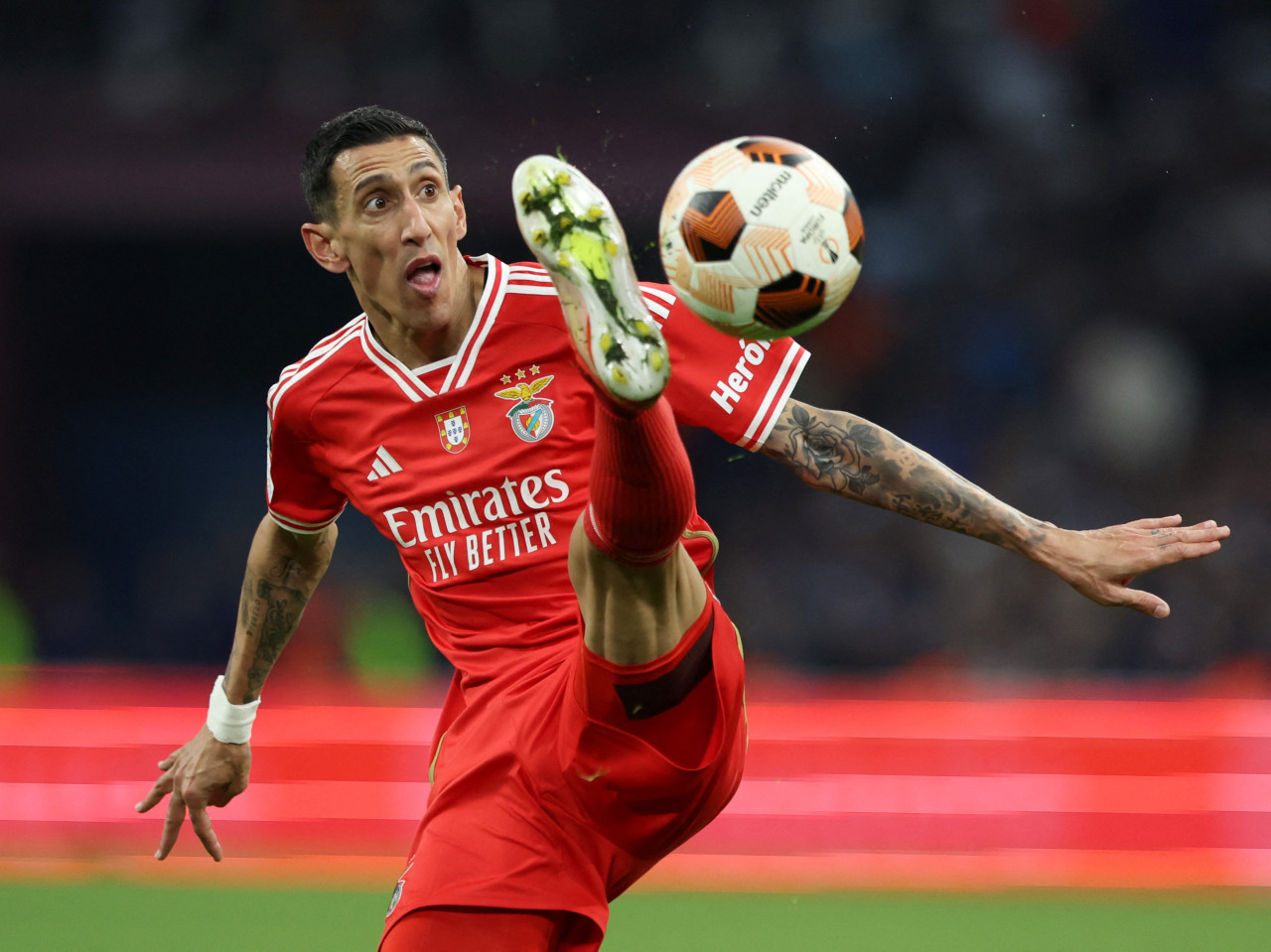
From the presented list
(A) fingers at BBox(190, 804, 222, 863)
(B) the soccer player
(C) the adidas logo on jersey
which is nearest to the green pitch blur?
(A) fingers at BBox(190, 804, 222, 863)

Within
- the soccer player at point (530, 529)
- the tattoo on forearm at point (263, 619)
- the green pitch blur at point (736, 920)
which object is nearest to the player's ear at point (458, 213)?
the soccer player at point (530, 529)

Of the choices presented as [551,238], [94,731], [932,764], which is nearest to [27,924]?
[94,731]

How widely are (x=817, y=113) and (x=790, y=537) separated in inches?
112

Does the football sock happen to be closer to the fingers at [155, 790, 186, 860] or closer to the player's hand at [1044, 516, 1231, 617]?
the fingers at [155, 790, 186, 860]

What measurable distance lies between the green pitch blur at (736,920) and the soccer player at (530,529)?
178 cm

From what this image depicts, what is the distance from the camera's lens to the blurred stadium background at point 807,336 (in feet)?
30.0

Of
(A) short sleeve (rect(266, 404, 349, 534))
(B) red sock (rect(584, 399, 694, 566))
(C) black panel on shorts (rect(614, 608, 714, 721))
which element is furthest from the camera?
(A) short sleeve (rect(266, 404, 349, 534))

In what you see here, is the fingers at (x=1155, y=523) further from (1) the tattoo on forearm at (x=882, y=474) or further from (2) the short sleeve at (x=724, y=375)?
(2) the short sleeve at (x=724, y=375)

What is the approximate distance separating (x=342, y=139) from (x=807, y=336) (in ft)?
21.7

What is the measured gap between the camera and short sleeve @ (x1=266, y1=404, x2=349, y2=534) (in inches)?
141

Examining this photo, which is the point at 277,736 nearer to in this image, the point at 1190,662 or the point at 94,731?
the point at 94,731

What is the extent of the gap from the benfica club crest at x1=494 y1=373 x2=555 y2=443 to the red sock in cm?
70

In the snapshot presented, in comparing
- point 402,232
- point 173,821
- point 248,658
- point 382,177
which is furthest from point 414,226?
point 173,821

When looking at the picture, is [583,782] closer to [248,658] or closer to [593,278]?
[593,278]
